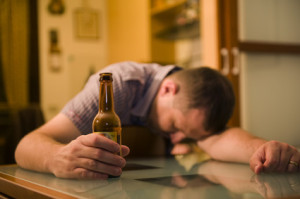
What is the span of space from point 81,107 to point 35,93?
325cm

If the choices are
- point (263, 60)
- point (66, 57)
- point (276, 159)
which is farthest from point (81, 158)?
point (66, 57)

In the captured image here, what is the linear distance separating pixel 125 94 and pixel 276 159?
0.55 metres

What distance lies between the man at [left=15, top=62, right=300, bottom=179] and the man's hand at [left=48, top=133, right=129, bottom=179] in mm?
18

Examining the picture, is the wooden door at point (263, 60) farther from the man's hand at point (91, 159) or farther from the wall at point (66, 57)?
the wall at point (66, 57)

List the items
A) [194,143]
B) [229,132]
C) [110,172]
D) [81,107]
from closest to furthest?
[110,172], [81,107], [229,132], [194,143]

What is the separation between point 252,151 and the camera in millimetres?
1017

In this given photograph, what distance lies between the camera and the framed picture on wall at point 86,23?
4.43 metres

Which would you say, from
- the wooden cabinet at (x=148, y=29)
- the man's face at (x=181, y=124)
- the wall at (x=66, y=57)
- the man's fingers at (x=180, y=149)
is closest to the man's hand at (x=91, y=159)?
the man's face at (x=181, y=124)

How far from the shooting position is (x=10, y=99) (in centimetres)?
396

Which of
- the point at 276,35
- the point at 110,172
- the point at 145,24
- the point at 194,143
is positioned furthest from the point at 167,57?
the point at 110,172

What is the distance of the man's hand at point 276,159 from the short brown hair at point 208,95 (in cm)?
31

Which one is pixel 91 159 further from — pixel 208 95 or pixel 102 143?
pixel 208 95

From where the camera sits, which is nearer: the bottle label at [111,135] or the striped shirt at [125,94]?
the bottle label at [111,135]

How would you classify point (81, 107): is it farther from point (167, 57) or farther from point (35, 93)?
point (35, 93)
